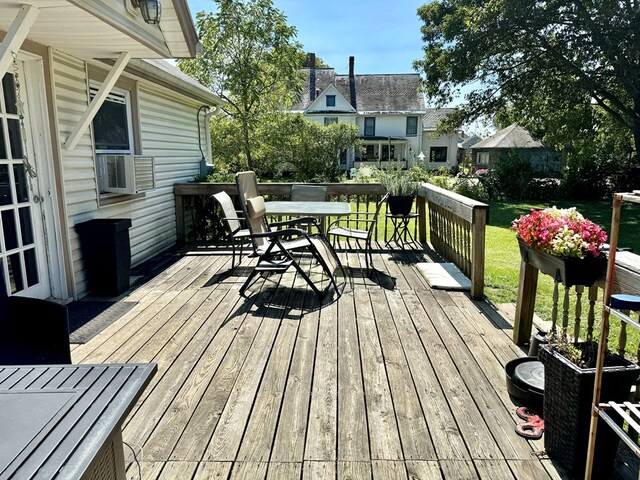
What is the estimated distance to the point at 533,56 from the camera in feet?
43.2

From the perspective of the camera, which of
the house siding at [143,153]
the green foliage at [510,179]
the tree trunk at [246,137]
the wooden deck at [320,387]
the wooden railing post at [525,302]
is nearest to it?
the wooden deck at [320,387]

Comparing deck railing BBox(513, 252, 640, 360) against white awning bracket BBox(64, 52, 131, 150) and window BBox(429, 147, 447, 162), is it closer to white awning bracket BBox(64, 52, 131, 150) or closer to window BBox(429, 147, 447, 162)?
white awning bracket BBox(64, 52, 131, 150)

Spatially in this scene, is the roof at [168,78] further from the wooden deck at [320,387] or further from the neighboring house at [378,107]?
the neighboring house at [378,107]

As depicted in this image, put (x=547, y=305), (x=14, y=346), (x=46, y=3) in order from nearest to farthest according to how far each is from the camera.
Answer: (x=14, y=346)
(x=46, y=3)
(x=547, y=305)

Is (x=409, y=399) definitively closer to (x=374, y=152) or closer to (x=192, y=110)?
(x=192, y=110)

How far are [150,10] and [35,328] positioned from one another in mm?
2592

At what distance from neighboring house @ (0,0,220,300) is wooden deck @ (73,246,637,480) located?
2.87 ft

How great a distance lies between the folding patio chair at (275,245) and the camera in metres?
4.18

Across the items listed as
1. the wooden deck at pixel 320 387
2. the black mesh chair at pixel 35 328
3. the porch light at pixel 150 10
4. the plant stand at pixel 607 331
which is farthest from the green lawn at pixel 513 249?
the porch light at pixel 150 10

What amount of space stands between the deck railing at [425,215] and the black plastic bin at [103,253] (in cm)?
242

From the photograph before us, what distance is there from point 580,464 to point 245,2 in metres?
12.1

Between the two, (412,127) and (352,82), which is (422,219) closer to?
(412,127)

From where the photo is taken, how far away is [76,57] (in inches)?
172

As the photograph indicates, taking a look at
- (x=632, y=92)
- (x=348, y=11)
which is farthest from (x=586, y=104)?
(x=348, y=11)
